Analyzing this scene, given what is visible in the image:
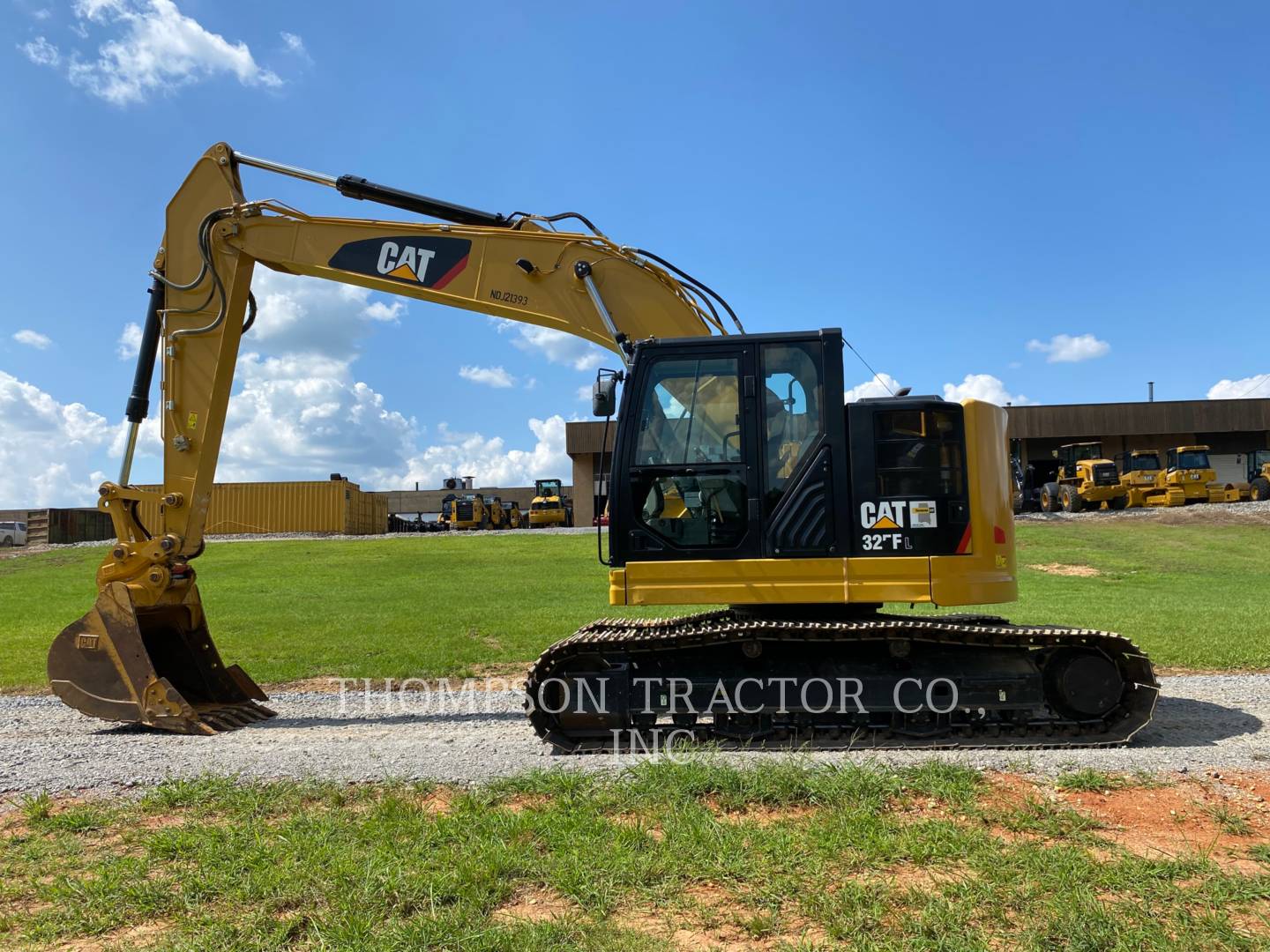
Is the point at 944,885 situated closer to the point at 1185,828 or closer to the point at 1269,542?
the point at 1185,828

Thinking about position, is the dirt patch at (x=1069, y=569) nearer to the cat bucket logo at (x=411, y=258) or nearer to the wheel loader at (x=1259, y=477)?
the cat bucket logo at (x=411, y=258)

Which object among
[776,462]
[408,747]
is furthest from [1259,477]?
[408,747]

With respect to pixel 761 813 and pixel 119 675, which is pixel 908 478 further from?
pixel 119 675

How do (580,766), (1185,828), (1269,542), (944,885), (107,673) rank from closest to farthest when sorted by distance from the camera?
(944,885)
(1185,828)
(580,766)
(107,673)
(1269,542)

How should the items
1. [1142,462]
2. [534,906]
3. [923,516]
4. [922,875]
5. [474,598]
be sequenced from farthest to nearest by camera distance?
[1142,462] → [474,598] → [923,516] → [922,875] → [534,906]

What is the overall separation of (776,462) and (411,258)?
4.06 metres

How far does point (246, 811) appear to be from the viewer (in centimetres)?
488

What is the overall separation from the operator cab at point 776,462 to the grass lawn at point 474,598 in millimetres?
5118

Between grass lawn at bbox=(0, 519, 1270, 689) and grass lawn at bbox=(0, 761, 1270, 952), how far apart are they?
19.4 ft

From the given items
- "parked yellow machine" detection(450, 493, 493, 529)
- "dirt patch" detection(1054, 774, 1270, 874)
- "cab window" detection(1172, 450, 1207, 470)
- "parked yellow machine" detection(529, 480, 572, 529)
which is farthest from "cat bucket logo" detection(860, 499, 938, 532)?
"parked yellow machine" detection(450, 493, 493, 529)

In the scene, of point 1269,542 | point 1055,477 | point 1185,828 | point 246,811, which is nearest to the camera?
point 1185,828

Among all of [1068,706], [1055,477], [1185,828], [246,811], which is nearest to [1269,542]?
[1055,477]

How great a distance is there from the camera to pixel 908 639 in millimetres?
6426

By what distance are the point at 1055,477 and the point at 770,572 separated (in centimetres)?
4127
